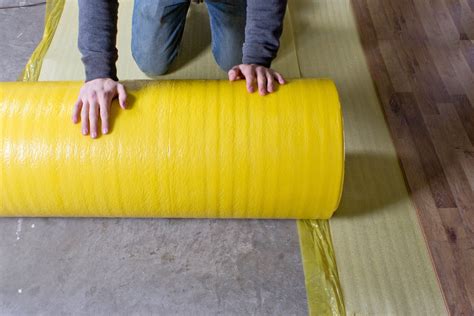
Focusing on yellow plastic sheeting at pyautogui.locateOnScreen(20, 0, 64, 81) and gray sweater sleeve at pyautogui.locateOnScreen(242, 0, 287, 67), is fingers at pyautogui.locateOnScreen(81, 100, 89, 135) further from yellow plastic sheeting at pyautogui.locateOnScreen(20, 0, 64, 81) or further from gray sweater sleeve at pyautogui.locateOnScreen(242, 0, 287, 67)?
yellow plastic sheeting at pyautogui.locateOnScreen(20, 0, 64, 81)

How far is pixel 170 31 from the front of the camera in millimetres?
1723

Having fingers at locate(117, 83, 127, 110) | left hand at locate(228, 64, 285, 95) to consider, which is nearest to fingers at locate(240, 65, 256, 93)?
left hand at locate(228, 64, 285, 95)

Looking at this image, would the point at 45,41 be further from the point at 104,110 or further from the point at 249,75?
the point at 249,75

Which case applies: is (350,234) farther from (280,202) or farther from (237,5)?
(237,5)

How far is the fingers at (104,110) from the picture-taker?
3.84 feet

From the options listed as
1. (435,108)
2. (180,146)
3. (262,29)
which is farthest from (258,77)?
(435,108)

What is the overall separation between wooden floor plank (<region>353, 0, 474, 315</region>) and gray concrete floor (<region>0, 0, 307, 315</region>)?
1.48 ft

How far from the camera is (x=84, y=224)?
1414 mm

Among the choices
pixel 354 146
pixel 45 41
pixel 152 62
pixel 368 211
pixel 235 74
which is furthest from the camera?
pixel 45 41

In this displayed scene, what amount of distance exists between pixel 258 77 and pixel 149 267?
605 mm

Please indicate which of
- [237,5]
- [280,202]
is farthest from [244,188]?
[237,5]

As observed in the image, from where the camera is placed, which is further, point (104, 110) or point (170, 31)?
point (170, 31)

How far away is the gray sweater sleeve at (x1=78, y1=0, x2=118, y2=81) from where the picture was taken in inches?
47.2

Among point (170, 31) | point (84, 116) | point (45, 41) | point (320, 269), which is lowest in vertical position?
point (320, 269)
